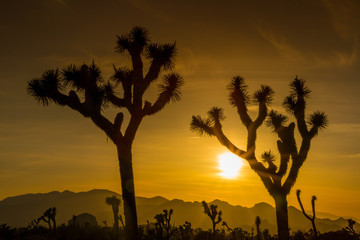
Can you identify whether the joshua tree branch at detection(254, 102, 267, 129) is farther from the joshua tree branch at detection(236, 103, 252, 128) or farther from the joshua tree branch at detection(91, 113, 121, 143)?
the joshua tree branch at detection(91, 113, 121, 143)

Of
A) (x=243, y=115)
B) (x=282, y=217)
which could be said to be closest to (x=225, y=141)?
(x=243, y=115)

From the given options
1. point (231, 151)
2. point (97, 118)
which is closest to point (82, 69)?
point (97, 118)

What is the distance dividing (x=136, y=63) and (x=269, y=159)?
663cm

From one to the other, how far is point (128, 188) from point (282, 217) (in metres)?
6.32

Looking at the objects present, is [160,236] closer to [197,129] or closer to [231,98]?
[197,129]

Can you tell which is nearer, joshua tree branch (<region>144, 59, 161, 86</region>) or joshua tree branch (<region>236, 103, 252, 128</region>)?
joshua tree branch (<region>144, 59, 161, 86</region>)

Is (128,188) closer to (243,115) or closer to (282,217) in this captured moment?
(243,115)

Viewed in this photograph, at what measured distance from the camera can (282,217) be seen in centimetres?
1653

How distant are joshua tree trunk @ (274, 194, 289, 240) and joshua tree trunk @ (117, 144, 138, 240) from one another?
19.2 feet

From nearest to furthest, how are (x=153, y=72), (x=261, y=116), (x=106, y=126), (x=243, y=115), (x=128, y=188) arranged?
(x=128, y=188) < (x=106, y=126) < (x=153, y=72) < (x=261, y=116) < (x=243, y=115)

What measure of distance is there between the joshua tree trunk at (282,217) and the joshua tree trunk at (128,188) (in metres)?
5.84

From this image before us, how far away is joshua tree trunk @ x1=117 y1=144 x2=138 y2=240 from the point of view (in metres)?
14.1

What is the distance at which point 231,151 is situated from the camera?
17.6 metres

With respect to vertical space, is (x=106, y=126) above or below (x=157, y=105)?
below
